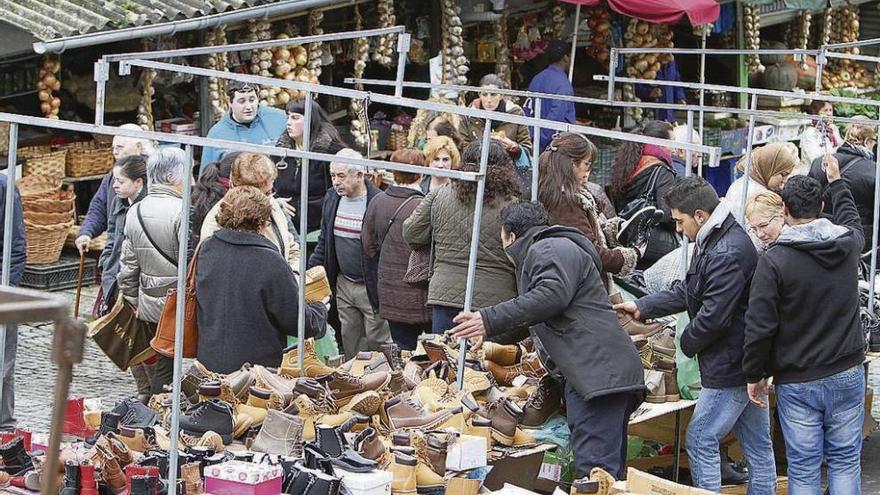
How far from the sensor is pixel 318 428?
577 cm

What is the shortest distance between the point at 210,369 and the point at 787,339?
2.51m

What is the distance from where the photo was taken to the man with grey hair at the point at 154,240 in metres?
7.43

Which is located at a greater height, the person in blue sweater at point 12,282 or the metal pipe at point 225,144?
the metal pipe at point 225,144

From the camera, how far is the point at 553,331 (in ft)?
20.2

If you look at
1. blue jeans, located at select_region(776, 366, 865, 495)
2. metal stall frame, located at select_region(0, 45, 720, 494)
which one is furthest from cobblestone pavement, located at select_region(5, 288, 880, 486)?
metal stall frame, located at select_region(0, 45, 720, 494)

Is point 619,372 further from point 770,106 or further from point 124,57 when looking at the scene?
point 770,106

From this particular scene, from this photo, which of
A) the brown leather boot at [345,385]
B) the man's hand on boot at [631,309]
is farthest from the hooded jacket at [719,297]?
the brown leather boot at [345,385]

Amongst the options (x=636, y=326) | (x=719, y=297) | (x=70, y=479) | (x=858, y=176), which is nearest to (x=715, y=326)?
(x=719, y=297)

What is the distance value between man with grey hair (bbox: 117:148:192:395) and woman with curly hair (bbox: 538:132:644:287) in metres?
1.82

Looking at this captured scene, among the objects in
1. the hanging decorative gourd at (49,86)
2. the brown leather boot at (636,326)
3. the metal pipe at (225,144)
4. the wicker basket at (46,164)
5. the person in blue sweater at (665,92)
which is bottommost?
the brown leather boot at (636,326)

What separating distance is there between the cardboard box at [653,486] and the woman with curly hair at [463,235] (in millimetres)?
1827

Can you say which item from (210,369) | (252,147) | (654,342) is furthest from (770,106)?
(252,147)

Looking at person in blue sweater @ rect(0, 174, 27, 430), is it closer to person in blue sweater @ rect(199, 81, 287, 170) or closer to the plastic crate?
person in blue sweater @ rect(199, 81, 287, 170)

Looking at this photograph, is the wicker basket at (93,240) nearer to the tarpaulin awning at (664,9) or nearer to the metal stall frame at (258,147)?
the metal stall frame at (258,147)
